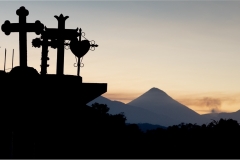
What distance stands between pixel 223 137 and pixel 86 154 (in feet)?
110

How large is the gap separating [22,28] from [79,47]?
510cm

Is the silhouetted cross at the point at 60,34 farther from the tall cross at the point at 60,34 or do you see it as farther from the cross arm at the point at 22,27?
the cross arm at the point at 22,27

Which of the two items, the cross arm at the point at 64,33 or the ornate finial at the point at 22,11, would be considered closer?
the ornate finial at the point at 22,11

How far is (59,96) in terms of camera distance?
43.5ft

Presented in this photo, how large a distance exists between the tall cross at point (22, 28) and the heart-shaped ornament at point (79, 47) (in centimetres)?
443

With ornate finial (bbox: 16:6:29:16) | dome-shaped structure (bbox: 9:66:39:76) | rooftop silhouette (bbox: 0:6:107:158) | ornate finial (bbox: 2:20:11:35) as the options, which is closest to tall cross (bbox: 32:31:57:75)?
ornate finial (bbox: 2:20:11:35)

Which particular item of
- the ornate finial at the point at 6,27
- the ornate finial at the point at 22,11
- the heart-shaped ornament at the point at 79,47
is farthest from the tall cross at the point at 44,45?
the ornate finial at the point at 22,11

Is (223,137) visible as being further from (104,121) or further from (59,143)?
(59,143)

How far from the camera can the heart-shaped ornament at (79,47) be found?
19.9 metres

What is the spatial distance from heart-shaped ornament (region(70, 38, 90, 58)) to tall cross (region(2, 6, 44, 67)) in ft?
14.5

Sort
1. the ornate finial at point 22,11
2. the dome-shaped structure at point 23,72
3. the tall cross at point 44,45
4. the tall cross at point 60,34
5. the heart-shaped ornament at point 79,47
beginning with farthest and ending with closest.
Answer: the heart-shaped ornament at point 79,47, the tall cross at point 44,45, the tall cross at point 60,34, the ornate finial at point 22,11, the dome-shaped structure at point 23,72

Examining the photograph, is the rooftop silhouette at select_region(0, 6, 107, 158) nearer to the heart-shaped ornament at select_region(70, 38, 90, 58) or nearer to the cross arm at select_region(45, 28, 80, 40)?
the cross arm at select_region(45, 28, 80, 40)

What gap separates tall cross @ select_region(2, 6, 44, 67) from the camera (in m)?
15.0

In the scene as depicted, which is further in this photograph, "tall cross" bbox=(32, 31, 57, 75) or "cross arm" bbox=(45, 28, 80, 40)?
"tall cross" bbox=(32, 31, 57, 75)
